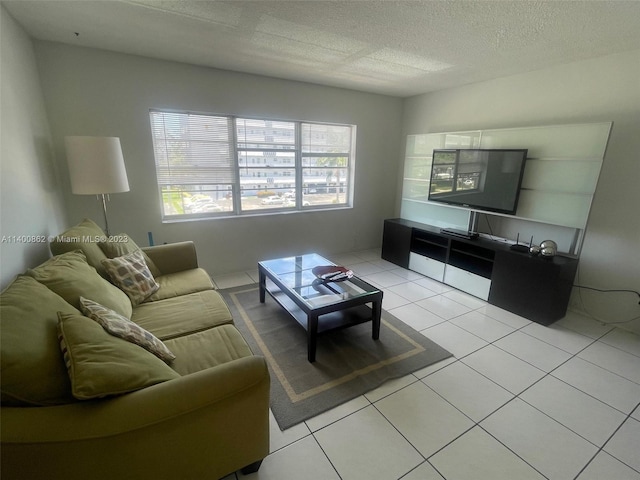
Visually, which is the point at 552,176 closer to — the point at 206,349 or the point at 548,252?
the point at 548,252

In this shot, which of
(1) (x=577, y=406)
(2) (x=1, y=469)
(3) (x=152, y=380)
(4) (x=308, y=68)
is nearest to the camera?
(2) (x=1, y=469)

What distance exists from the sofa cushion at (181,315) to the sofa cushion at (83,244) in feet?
1.38

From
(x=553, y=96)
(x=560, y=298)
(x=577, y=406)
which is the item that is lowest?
(x=577, y=406)

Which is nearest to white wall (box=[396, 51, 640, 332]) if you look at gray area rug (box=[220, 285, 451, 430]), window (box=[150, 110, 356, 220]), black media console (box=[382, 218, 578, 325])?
black media console (box=[382, 218, 578, 325])

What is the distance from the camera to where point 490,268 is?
3.20 meters

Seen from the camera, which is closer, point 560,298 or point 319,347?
point 319,347

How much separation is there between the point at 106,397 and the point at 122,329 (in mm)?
384

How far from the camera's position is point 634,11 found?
1828 millimetres

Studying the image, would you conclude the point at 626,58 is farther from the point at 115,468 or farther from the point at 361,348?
the point at 115,468

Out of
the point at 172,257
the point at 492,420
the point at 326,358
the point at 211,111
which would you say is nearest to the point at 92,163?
the point at 172,257

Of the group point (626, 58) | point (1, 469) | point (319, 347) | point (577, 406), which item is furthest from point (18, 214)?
point (626, 58)

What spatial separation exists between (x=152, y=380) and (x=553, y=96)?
402 cm

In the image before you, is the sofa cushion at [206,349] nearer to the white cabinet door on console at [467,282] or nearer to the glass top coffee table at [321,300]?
the glass top coffee table at [321,300]

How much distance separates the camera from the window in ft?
10.8
